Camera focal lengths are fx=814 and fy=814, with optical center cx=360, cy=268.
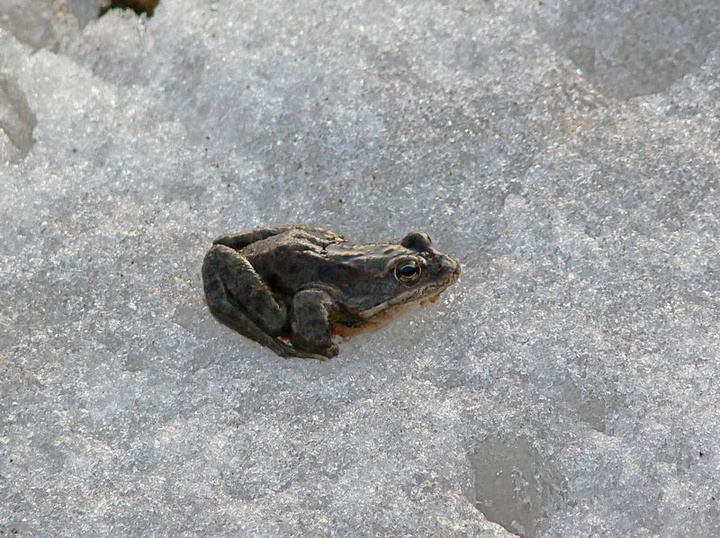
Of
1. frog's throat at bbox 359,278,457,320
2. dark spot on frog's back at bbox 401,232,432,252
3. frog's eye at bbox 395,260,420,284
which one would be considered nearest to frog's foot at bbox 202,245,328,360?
frog's throat at bbox 359,278,457,320

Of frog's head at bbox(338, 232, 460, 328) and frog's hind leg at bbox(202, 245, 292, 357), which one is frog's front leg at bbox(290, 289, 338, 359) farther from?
frog's head at bbox(338, 232, 460, 328)

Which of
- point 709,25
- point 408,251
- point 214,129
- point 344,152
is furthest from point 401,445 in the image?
point 709,25

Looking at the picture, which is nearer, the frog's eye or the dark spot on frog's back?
the frog's eye

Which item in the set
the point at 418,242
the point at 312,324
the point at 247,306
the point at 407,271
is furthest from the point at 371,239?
the point at 247,306

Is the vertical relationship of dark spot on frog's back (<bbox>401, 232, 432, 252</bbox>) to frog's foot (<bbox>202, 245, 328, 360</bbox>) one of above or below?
above

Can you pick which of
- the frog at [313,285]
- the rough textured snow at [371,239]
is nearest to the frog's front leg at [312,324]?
the frog at [313,285]
